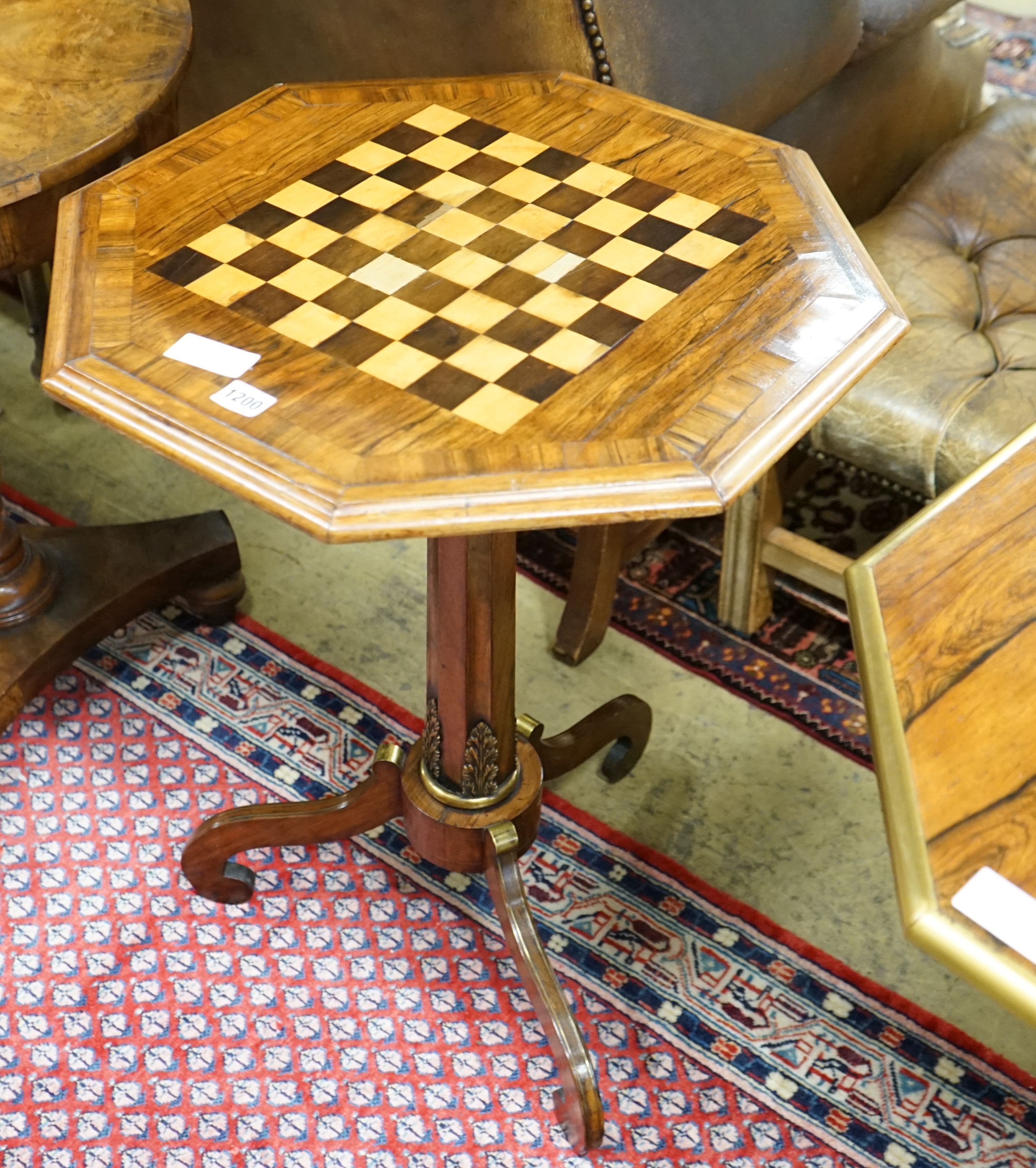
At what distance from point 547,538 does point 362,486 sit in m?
1.27

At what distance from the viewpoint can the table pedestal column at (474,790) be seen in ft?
4.68

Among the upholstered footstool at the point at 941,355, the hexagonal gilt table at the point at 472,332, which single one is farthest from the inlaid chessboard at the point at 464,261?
the upholstered footstool at the point at 941,355

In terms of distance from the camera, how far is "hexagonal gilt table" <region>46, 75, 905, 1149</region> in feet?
3.47

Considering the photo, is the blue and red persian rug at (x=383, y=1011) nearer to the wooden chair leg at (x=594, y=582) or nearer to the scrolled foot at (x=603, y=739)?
the scrolled foot at (x=603, y=739)

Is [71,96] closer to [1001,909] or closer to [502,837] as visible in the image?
[502,837]

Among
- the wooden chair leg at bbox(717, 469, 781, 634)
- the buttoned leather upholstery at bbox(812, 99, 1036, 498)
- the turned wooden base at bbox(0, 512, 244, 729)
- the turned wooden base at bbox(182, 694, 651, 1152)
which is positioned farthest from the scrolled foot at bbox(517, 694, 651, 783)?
the turned wooden base at bbox(0, 512, 244, 729)

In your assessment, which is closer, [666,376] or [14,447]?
[666,376]

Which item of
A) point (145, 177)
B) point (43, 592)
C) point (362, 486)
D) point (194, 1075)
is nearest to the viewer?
point (362, 486)

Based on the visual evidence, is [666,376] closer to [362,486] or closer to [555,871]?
[362,486]

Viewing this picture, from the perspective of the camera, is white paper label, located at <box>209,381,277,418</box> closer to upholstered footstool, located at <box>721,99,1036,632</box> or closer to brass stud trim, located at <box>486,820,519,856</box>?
brass stud trim, located at <box>486,820,519,856</box>

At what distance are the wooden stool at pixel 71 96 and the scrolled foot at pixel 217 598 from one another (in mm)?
624

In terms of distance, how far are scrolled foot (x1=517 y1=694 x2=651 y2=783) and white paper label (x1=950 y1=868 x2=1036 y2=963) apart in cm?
89

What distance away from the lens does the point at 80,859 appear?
182 centimetres

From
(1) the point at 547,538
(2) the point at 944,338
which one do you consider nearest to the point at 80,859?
(1) the point at 547,538
